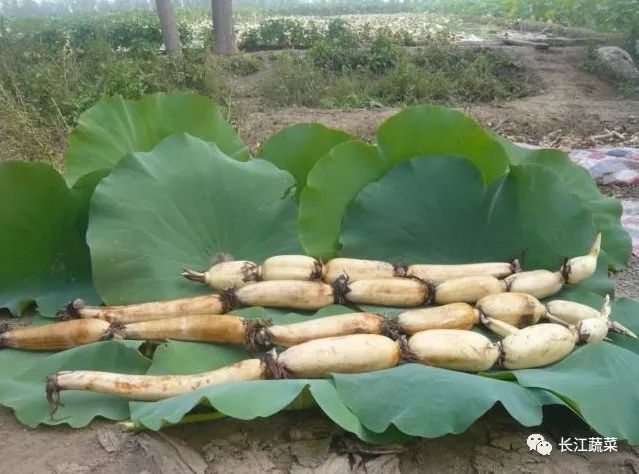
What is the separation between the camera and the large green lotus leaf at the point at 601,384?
5.13ft

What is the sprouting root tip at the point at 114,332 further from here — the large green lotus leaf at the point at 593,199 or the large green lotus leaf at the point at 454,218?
the large green lotus leaf at the point at 593,199

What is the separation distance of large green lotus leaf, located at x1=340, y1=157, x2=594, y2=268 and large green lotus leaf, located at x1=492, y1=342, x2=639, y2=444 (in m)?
0.49

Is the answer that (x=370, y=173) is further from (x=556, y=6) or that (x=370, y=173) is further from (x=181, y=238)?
(x=556, y=6)

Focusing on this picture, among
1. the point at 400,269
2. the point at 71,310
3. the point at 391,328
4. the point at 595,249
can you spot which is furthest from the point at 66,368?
the point at 595,249

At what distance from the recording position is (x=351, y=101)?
29.1 feet

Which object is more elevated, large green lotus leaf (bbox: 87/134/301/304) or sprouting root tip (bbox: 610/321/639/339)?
large green lotus leaf (bbox: 87/134/301/304)

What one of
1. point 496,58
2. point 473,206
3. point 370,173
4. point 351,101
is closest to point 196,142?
point 370,173

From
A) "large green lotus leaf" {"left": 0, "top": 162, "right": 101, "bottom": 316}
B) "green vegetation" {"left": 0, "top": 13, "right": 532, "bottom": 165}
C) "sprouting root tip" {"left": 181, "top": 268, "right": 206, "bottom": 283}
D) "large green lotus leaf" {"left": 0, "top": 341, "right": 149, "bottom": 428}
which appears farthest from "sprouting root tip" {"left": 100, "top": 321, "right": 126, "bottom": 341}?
"green vegetation" {"left": 0, "top": 13, "right": 532, "bottom": 165}

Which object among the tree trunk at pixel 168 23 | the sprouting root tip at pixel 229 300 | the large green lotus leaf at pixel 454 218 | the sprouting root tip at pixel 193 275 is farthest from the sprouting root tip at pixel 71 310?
the tree trunk at pixel 168 23

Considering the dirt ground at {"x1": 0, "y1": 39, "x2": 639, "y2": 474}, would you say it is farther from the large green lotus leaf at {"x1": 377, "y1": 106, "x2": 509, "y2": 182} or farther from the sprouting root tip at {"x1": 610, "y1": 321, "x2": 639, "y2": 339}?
the large green lotus leaf at {"x1": 377, "y1": 106, "x2": 509, "y2": 182}

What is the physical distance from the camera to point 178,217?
88.0 inches

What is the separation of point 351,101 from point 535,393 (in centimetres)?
754

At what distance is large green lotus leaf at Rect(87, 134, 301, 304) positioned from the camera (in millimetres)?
2143

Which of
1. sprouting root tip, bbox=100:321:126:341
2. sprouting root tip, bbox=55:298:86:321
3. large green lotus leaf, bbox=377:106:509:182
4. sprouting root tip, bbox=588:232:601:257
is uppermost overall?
large green lotus leaf, bbox=377:106:509:182
